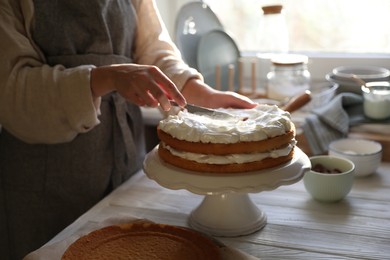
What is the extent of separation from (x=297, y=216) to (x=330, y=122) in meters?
0.42

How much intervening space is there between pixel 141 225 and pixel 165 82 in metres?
0.24

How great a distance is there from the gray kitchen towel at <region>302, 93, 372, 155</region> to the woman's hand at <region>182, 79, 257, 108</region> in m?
0.32

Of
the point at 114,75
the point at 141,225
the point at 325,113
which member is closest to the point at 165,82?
the point at 114,75

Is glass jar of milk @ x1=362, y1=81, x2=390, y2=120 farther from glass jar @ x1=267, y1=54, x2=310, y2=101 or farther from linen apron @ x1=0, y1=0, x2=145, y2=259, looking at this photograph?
linen apron @ x1=0, y1=0, x2=145, y2=259

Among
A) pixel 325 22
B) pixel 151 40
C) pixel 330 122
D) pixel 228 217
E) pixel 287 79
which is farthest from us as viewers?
pixel 325 22

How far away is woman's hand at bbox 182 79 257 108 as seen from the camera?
1041 mm

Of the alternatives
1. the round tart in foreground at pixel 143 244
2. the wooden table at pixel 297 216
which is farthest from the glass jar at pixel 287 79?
the round tart in foreground at pixel 143 244

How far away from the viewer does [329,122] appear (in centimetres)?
133

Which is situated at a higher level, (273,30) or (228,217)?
(273,30)

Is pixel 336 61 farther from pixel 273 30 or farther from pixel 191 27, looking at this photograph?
pixel 191 27

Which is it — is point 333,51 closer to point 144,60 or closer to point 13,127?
point 144,60

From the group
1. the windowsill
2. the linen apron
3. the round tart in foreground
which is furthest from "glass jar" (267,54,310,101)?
the round tart in foreground

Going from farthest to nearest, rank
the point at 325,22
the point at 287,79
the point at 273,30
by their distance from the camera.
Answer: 1. the point at 325,22
2. the point at 273,30
3. the point at 287,79

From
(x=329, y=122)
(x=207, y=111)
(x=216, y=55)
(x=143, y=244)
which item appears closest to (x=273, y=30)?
(x=216, y=55)
